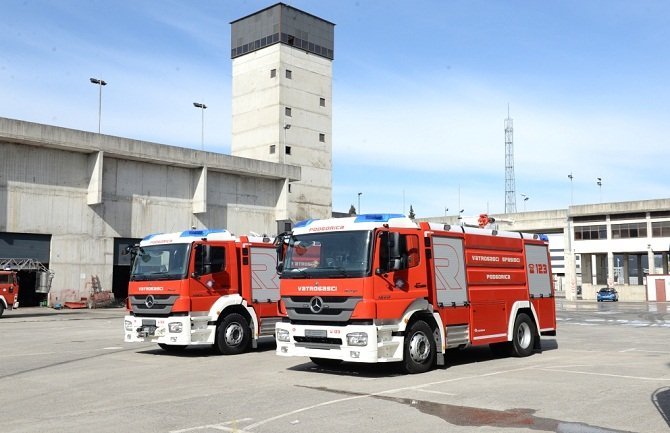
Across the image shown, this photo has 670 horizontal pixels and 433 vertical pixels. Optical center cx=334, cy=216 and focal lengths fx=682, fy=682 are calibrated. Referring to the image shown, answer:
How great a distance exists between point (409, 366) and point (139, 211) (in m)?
39.0

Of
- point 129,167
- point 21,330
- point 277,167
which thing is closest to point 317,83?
point 277,167

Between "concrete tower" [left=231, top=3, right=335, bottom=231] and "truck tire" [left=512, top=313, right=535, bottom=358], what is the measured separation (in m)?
53.3

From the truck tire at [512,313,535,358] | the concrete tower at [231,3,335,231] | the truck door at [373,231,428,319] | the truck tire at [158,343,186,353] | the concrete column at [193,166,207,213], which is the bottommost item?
the truck tire at [158,343,186,353]

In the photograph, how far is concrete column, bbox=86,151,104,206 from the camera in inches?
1759

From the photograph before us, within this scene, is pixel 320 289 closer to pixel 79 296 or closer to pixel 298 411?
pixel 298 411

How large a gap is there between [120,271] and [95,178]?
7222 millimetres

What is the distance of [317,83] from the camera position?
2975 inches

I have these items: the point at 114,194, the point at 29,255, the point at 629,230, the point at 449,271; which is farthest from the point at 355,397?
the point at 629,230

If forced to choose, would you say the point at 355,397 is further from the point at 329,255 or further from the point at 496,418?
the point at 329,255

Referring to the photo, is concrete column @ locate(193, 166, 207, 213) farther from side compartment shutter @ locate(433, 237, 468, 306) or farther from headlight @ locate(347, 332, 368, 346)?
headlight @ locate(347, 332, 368, 346)

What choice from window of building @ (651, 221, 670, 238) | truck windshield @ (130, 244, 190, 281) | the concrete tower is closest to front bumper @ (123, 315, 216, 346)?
truck windshield @ (130, 244, 190, 281)

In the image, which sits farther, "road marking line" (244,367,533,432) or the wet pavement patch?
"road marking line" (244,367,533,432)

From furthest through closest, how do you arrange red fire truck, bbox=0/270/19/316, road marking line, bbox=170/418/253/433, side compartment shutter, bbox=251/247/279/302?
red fire truck, bbox=0/270/19/316
side compartment shutter, bbox=251/247/279/302
road marking line, bbox=170/418/253/433

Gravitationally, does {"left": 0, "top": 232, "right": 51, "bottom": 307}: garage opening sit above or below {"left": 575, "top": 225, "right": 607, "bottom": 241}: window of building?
below
